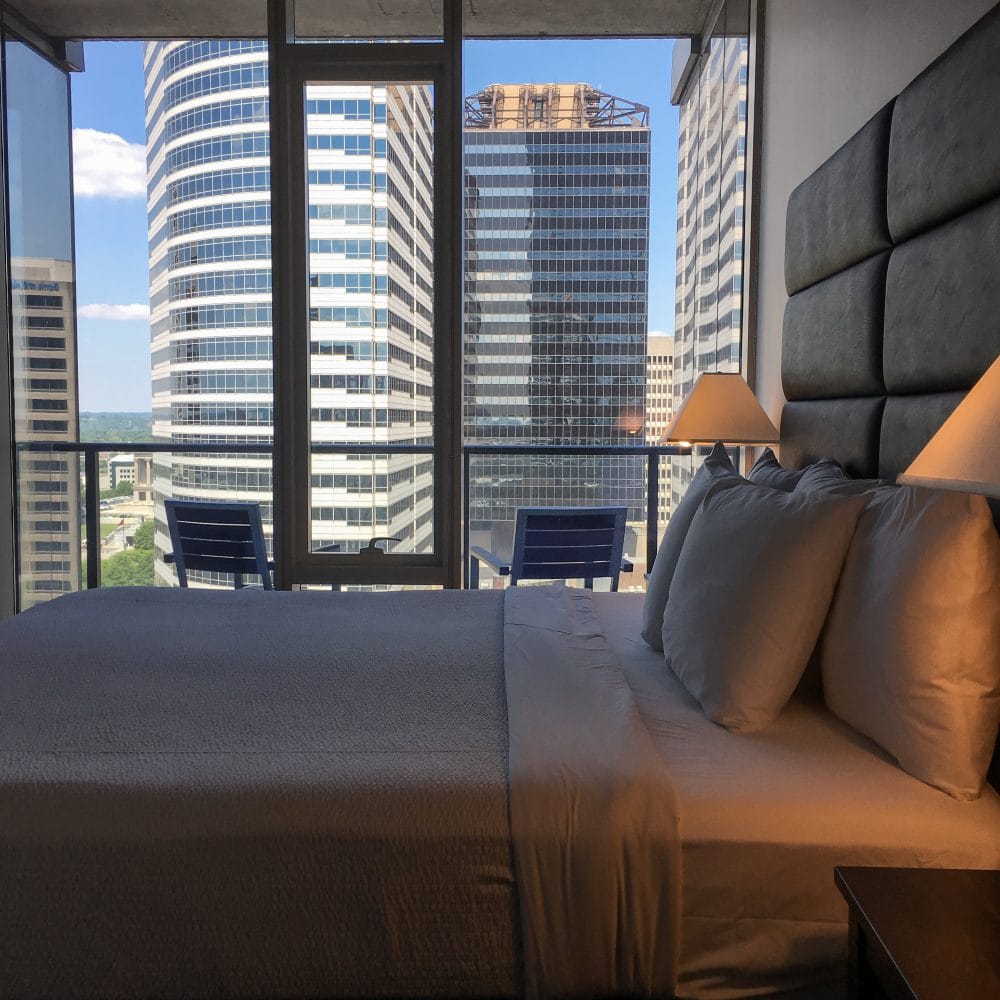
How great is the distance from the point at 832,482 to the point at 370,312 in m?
2.51

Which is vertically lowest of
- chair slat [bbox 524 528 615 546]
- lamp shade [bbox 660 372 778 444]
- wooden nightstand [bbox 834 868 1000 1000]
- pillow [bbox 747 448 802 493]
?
wooden nightstand [bbox 834 868 1000 1000]

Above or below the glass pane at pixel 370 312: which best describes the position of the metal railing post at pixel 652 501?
below

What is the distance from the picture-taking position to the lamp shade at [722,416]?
9.13 feet

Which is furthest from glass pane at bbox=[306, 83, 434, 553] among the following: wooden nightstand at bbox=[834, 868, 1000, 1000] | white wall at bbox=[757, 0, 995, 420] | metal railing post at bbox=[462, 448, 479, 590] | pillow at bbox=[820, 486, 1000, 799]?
wooden nightstand at bbox=[834, 868, 1000, 1000]

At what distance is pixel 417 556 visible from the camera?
3764mm

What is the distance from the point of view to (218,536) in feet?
11.7

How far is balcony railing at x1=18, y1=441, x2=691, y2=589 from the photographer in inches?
149

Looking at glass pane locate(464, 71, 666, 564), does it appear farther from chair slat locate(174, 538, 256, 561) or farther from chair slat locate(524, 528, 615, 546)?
chair slat locate(174, 538, 256, 561)

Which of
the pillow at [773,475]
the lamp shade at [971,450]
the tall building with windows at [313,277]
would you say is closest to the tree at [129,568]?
the tall building with windows at [313,277]

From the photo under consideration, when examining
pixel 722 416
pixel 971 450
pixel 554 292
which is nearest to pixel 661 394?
pixel 554 292

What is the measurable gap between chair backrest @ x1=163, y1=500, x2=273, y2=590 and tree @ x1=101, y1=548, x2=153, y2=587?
0.72 meters

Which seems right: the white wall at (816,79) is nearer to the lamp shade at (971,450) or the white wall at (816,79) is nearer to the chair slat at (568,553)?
the chair slat at (568,553)

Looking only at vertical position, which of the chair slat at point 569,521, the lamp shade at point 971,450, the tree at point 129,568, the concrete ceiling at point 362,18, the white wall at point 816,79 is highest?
the concrete ceiling at point 362,18

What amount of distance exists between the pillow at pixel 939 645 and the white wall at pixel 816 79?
1031 mm
